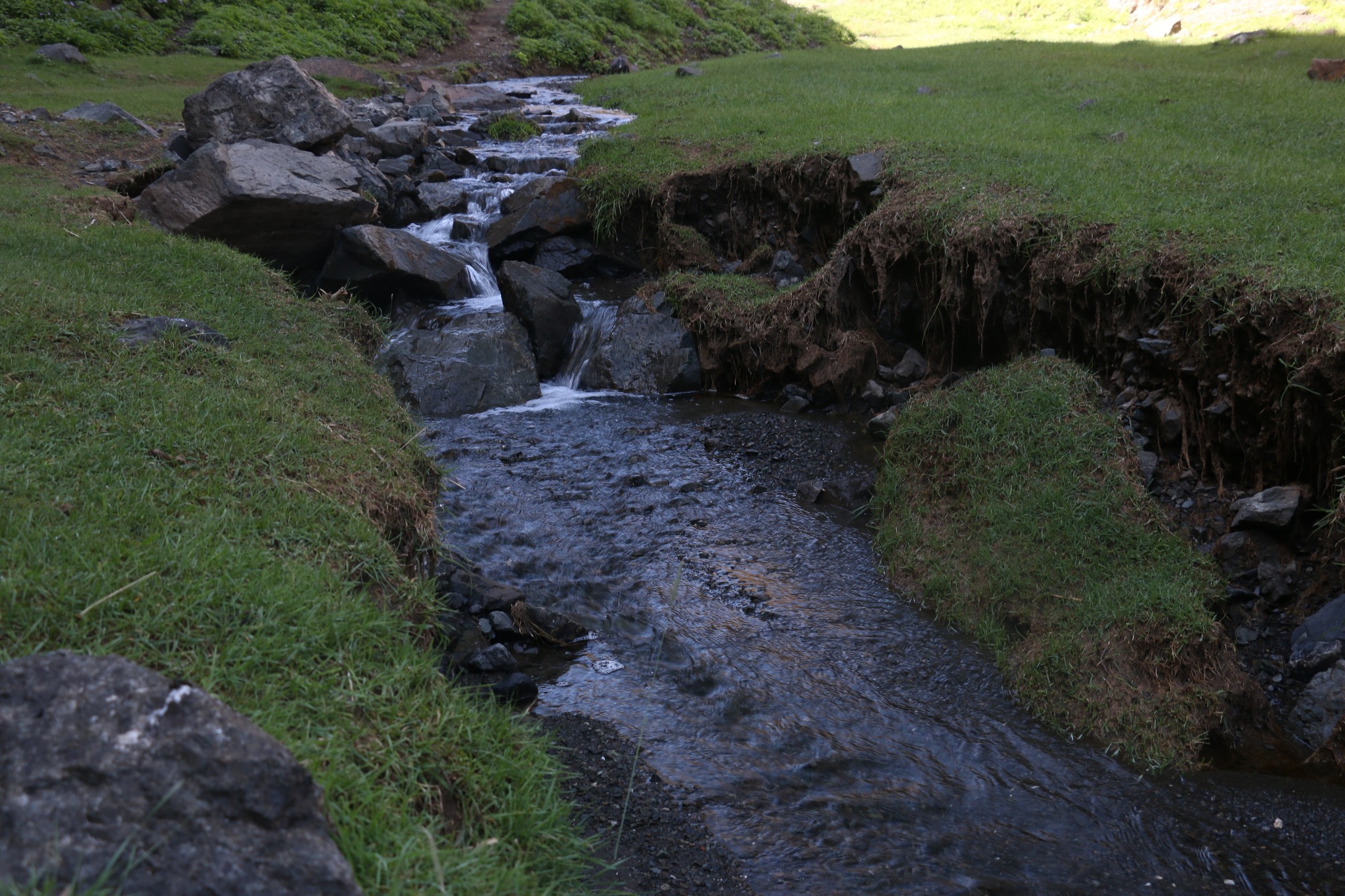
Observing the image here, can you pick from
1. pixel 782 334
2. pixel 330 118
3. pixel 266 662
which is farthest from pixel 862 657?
pixel 330 118

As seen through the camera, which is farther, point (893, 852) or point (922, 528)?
point (922, 528)

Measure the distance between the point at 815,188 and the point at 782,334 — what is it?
206 centimetres

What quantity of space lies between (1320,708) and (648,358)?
6.54 metres

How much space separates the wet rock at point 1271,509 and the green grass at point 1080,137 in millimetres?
1204

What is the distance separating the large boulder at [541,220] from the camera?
37.6 feet

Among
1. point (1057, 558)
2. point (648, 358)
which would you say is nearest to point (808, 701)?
point (1057, 558)

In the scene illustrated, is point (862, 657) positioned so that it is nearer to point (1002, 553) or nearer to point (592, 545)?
point (1002, 553)

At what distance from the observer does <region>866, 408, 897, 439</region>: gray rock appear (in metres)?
7.84

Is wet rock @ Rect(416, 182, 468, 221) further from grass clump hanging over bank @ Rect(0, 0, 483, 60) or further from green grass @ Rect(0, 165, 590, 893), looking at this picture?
grass clump hanging over bank @ Rect(0, 0, 483, 60)

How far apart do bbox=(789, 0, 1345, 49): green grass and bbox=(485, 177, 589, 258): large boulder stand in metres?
15.0

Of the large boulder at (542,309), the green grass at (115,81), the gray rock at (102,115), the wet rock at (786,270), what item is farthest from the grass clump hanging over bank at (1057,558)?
the green grass at (115,81)

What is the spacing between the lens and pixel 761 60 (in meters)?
20.5

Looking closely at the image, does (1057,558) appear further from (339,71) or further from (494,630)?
(339,71)

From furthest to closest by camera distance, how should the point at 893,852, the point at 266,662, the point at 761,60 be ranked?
the point at 761,60 < the point at 893,852 < the point at 266,662
